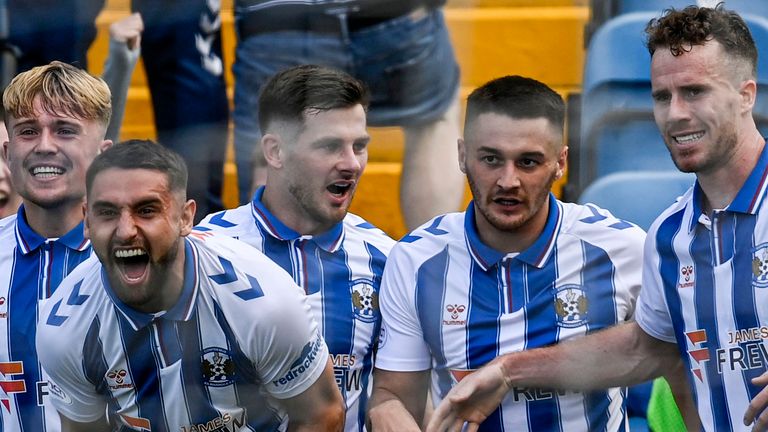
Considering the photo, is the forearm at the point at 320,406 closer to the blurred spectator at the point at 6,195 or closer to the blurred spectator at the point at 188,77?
the blurred spectator at the point at 188,77

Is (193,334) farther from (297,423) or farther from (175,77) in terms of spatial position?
(175,77)

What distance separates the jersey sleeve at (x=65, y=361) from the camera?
2.02 meters

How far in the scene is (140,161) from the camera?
1977 millimetres

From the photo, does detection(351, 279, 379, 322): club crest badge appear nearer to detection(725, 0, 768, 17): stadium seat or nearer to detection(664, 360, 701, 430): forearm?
detection(664, 360, 701, 430): forearm

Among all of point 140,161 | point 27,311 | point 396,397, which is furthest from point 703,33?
point 27,311

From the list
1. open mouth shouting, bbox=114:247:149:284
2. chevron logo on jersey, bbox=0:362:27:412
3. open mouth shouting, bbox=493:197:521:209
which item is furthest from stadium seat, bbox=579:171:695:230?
chevron logo on jersey, bbox=0:362:27:412

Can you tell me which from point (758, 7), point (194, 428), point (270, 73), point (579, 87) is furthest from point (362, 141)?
point (758, 7)

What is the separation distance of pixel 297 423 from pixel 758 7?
4.06 ft

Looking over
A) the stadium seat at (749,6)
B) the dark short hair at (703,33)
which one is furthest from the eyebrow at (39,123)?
the stadium seat at (749,6)

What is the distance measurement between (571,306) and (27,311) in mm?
982

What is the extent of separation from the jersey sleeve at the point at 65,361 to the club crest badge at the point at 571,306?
2.59ft

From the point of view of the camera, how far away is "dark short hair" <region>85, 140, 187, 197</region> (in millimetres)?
1973

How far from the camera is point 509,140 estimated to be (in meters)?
2.08

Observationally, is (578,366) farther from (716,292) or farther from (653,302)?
(716,292)
